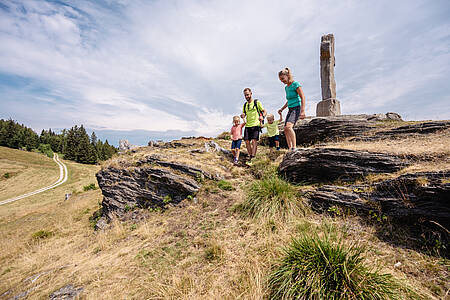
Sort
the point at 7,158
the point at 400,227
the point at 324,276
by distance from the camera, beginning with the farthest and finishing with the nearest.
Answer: the point at 7,158
the point at 400,227
the point at 324,276

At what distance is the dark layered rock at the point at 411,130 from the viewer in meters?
6.01

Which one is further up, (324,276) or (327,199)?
(327,199)

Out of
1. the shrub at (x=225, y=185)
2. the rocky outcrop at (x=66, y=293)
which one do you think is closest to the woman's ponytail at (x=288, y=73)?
the shrub at (x=225, y=185)

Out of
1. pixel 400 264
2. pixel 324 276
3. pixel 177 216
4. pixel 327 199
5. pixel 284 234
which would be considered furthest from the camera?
pixel 177 216

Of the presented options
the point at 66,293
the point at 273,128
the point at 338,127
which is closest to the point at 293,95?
the point at 338,127

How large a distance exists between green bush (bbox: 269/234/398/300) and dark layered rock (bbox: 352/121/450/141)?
Result: 638cm

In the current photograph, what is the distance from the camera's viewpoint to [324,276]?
8.54 ft

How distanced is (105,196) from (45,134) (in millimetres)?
152002

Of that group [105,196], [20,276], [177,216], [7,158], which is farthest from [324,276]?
[7,158]

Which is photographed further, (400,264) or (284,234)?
(284,234)

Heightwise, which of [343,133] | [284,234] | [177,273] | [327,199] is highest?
[343,133]

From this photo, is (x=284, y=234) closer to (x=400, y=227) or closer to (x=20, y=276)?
(x=400, y=227)

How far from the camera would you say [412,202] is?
3508 mm

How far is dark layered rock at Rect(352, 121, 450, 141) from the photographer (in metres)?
Answer: 6.01
